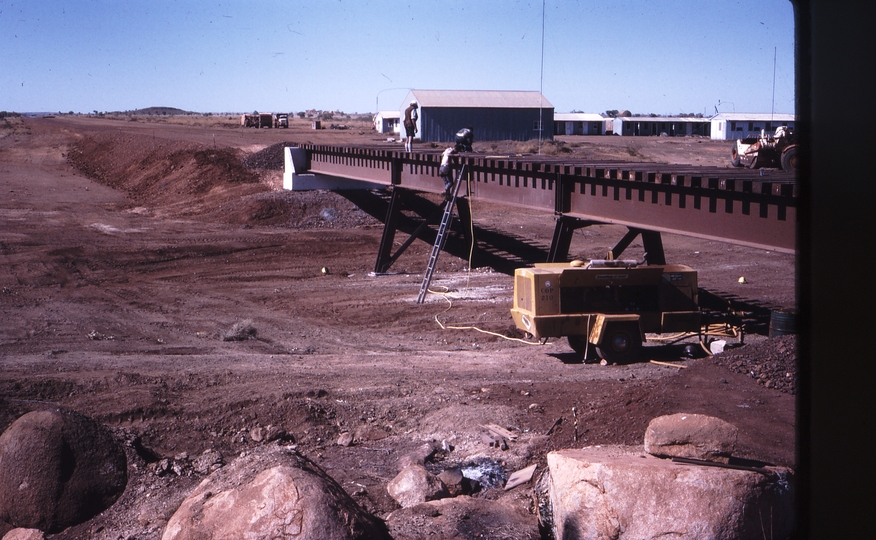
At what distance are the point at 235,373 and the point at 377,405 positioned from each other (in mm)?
2891

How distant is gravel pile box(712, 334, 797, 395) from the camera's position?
10195 mm

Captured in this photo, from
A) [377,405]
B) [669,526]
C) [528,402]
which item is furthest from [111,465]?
[669,526]

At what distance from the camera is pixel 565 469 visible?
269 inches

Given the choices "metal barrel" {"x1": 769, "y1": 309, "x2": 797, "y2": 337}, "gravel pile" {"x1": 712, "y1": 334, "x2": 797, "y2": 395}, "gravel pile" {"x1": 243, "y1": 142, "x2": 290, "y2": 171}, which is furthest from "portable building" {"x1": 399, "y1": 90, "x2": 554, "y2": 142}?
"gravel pile" {"x1": 712, "y1": 334, "x2": 797, "y2": 395}

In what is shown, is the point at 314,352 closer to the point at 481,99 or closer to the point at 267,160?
the point at 267,160

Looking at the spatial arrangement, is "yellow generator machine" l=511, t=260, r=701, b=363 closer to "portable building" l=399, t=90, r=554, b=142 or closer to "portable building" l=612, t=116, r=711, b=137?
"portable building" l=399, t=90, r=554, b=142

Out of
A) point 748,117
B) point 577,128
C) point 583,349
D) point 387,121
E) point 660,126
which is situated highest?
point 660,126

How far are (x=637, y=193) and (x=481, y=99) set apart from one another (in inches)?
1856

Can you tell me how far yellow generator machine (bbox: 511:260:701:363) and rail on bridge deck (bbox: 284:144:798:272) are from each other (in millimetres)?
1130

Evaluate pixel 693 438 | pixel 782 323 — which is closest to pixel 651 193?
pixel 782 323

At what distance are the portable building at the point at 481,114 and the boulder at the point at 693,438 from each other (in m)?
53.2

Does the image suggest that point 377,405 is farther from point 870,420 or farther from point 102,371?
point 870,420

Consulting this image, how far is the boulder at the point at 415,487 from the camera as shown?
27.6ft

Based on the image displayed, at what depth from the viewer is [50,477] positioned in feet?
30.2
